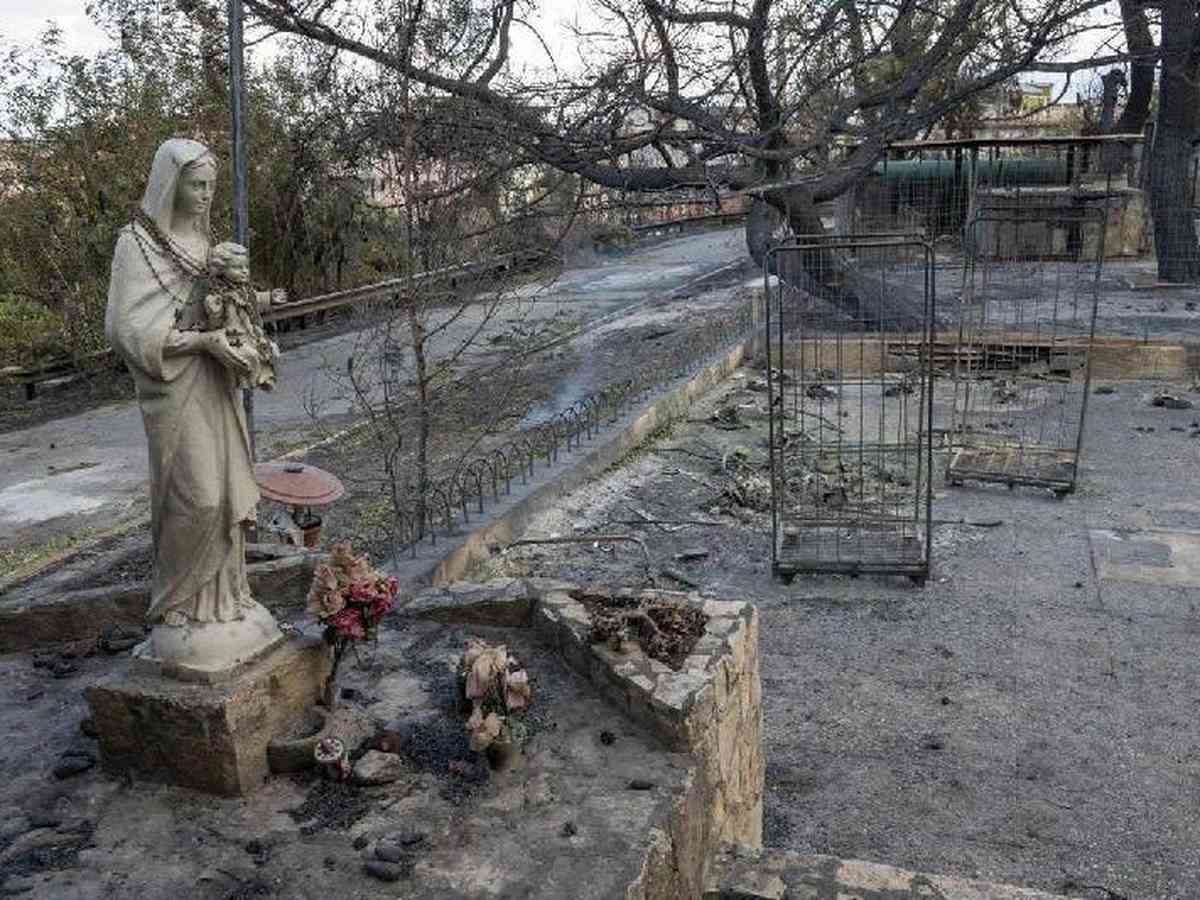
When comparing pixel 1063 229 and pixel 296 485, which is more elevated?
pixel 1063 229

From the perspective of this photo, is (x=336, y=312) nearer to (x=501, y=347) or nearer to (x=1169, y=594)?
(x=501, y=347)

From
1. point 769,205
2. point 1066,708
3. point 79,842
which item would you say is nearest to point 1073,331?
point 769,205

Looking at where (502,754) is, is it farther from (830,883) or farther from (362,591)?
(830,883)

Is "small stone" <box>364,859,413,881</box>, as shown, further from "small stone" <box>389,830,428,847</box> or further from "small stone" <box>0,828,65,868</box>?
"small stone" <box>0,828,65,868</box>

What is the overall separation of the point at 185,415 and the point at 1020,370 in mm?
11391

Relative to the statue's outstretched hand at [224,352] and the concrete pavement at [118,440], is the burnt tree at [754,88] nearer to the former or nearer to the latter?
the concrete pavement at [118,440]

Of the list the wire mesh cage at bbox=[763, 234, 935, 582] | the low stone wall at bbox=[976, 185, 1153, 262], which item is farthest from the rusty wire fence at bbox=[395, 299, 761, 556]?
the low stone wall at bbox=[976, 185, 1153, 262]

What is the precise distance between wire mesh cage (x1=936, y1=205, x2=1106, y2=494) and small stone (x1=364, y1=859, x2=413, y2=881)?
639cm

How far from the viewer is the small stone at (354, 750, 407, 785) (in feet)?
12.7

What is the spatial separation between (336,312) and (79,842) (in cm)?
1609

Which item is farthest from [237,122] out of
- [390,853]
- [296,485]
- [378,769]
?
[390,853]

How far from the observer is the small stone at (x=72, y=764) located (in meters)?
4.01

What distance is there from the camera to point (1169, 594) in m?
6.95

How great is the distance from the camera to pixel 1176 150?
18.9 meters
